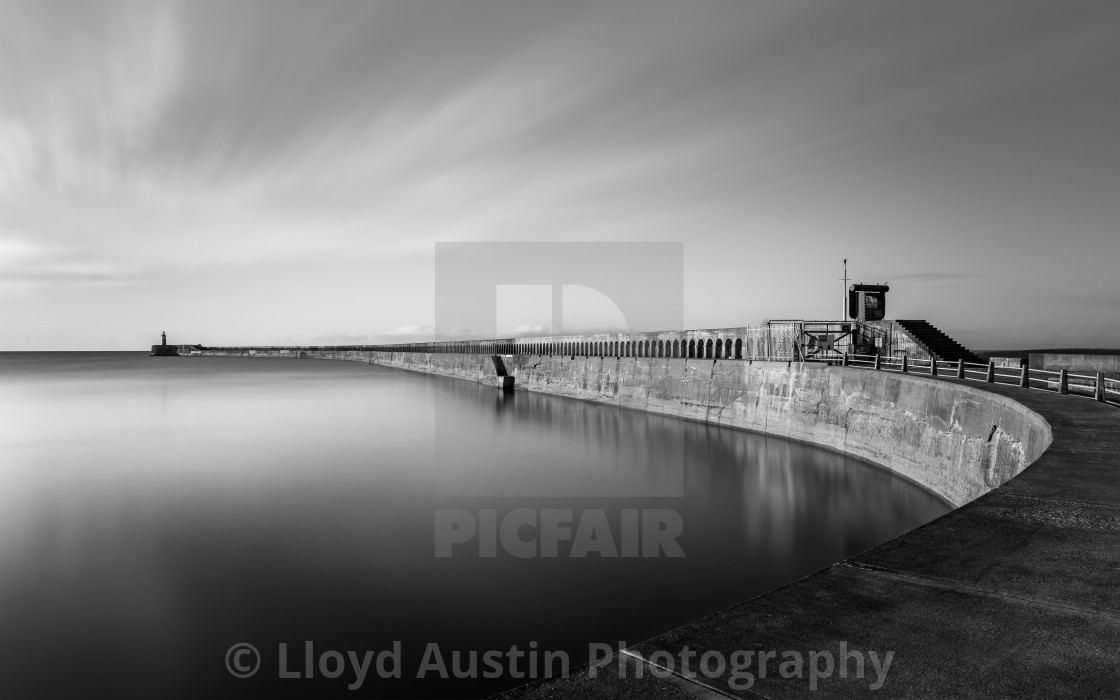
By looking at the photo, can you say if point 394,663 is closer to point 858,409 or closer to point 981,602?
point 981,602

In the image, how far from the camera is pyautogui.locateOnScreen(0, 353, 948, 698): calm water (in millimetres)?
A: 5902

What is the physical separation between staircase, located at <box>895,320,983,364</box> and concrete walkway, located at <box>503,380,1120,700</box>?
18777mm

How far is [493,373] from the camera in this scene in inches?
1801

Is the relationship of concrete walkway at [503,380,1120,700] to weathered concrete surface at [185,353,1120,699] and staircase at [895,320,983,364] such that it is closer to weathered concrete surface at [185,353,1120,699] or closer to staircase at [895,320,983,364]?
weathered concrete surface at [185,353,1120,699]

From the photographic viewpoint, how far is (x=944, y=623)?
2.78m

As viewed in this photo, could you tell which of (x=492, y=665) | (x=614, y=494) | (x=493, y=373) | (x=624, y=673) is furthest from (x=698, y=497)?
(x=493, y=373)

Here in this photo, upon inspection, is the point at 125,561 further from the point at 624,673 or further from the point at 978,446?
the point at 978,446

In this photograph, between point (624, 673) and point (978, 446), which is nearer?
point (624, 673)

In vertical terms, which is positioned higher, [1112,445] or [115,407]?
[1112,445]

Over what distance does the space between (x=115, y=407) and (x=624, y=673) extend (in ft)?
132

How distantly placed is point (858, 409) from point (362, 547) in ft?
43.0

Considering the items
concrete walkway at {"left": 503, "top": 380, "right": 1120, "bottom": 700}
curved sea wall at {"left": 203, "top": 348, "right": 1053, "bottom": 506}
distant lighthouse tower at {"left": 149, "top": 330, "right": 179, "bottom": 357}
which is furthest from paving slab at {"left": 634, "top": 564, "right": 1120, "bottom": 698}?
distant lighthouse tower at {"left": 149, "top": 330, "right": 179, "bottom": 357}

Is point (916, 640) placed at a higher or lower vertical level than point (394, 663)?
higher

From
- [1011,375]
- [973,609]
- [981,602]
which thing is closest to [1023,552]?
[981,602]
